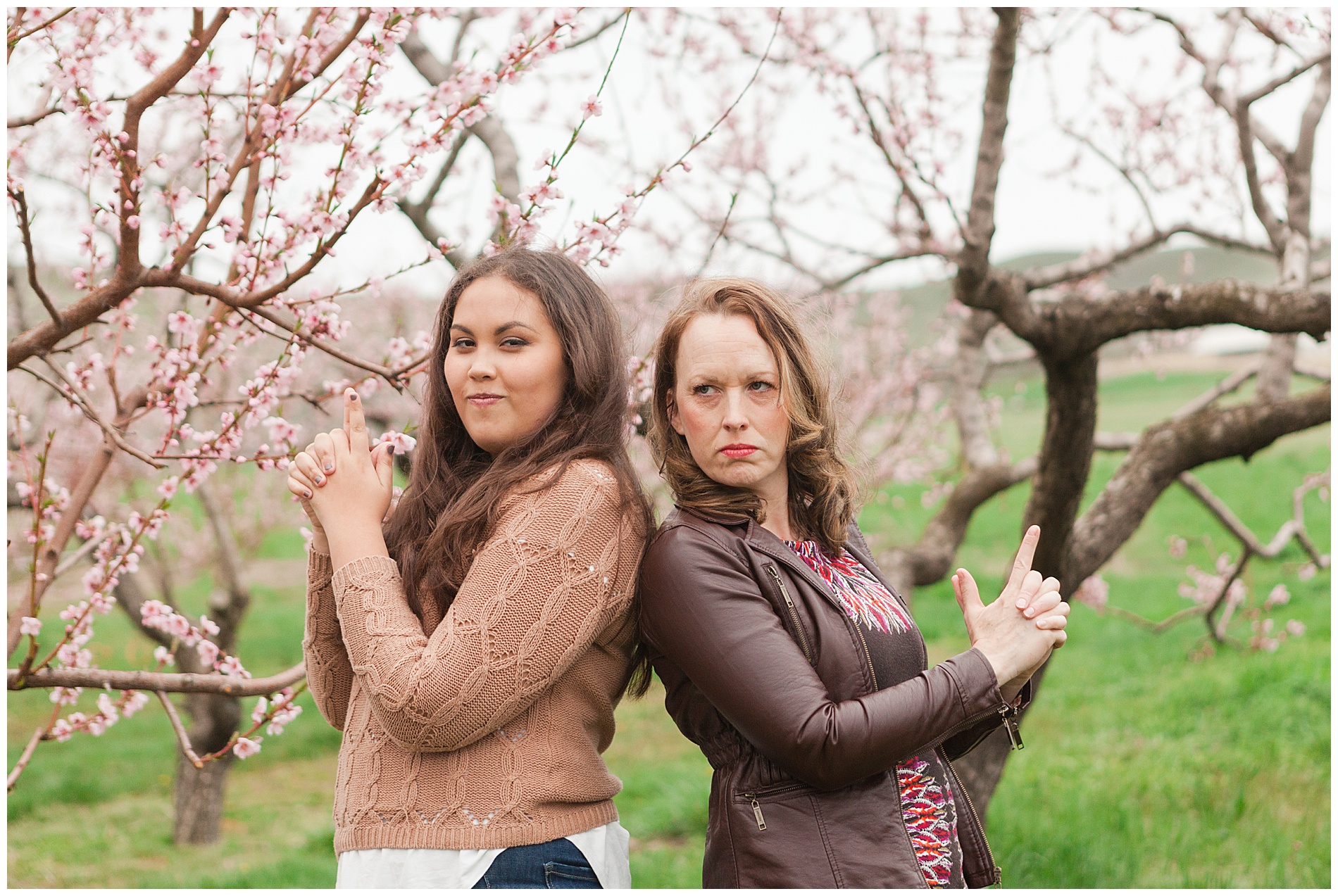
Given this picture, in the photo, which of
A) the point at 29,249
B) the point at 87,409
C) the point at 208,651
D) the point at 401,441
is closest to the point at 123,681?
the point at 208,651

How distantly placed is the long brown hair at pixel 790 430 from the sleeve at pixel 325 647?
57cm

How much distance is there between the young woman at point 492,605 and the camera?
1.41 m

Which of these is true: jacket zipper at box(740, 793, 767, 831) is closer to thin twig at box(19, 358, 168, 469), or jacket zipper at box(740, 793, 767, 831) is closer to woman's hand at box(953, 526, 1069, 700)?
woman's hand at box(953, 526, 1069, 700)

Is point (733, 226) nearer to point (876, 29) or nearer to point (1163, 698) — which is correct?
point (876, 29)

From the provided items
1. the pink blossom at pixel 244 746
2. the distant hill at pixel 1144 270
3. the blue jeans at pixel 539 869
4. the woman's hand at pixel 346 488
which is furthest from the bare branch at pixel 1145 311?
the distant hill at pixel 1144 270

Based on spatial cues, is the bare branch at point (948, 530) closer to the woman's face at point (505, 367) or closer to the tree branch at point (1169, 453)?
the tree branch at point (1169, 453)

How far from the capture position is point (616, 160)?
527 centimetres

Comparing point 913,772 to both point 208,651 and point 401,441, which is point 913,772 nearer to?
point 401,441

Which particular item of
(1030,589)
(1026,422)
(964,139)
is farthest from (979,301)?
(1026,422)

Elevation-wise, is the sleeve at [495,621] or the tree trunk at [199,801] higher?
the sleeve at [495,621]

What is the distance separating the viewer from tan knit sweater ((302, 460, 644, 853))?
54.4 inches

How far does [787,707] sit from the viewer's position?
1352 mm

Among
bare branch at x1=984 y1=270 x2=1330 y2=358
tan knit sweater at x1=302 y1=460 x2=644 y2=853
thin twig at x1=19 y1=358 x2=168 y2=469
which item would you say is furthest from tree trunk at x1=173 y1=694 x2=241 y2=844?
bare branch at x1=984 y1=270 x2=1330 y2=358

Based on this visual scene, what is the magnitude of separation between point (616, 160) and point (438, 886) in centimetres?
438
